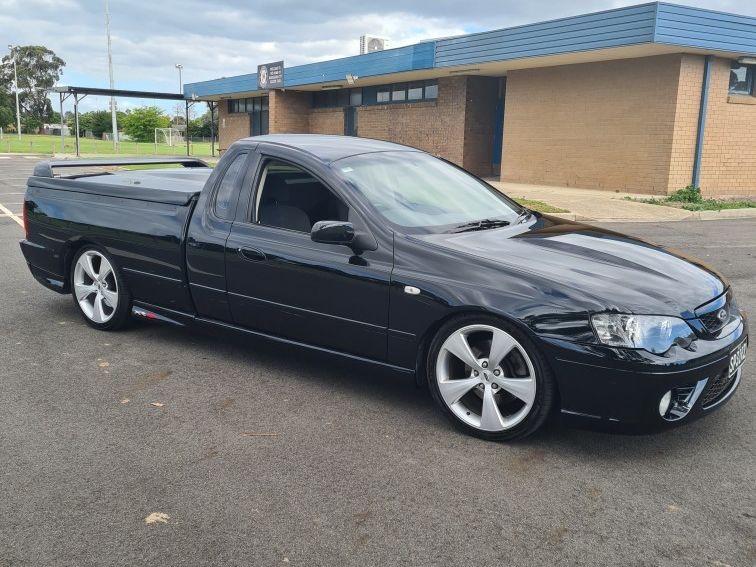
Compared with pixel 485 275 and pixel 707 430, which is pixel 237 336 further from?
pixel 707 430

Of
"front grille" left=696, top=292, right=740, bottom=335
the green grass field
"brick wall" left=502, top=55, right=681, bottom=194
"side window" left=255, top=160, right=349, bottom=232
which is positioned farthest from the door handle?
the green grass field

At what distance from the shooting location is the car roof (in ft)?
15.3

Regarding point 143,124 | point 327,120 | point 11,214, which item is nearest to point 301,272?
point 11,214

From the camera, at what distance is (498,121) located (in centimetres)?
2558

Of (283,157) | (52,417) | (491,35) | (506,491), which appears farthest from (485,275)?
(491,35)

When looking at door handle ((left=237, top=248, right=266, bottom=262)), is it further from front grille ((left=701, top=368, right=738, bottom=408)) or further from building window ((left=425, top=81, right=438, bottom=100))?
building window ((left=425, top=81, right=438, bottom=100))

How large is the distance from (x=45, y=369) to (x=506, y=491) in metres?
3.30

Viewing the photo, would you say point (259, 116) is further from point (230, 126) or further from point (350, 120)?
point (350, 120)

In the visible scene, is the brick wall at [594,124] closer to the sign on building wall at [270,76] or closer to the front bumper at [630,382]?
the sign on building wall at [270,76]

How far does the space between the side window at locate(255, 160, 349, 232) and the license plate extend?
2.32 metres

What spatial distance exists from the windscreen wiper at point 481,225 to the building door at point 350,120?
27350 millimetres

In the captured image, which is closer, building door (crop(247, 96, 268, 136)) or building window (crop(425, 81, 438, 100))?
building window (crop(425, 81, 438, 100))

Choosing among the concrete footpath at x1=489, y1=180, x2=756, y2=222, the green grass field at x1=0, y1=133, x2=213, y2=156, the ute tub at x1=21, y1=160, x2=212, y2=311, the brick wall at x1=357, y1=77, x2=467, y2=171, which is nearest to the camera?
the ute tub at x1=21, y1=160, x2=212, y2=311

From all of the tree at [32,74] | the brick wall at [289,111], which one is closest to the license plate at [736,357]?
the brick wall at [289,111]
